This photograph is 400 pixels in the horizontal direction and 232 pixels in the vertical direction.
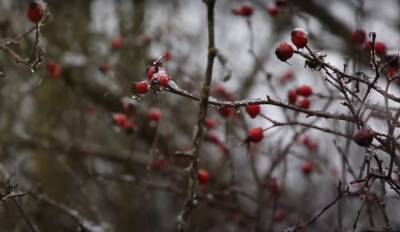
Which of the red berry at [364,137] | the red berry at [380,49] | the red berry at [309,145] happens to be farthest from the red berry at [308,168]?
the red berry at [364,137]

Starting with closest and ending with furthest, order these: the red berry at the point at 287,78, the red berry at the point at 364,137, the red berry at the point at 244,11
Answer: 1. the red berry at the point at 364,137
2. the red berry at the point at 244,11
3. the red berry at the point at 287,78

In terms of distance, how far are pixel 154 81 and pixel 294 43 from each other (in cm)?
50

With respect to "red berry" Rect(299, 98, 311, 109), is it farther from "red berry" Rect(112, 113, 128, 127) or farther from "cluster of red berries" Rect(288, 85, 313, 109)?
"red berry" Rect(112, 113, 128, 127)

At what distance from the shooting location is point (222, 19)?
22.3ft

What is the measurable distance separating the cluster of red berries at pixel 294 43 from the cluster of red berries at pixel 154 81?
1.30 feet

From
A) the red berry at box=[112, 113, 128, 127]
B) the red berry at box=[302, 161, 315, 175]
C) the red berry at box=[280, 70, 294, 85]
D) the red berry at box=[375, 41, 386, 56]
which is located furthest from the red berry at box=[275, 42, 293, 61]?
the red berry at box=[280, 70, 294, 85]

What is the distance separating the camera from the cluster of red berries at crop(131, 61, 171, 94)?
1.75m

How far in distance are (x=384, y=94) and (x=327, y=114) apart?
19 centimetres

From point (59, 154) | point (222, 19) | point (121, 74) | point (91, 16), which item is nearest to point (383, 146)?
point (59, 154)

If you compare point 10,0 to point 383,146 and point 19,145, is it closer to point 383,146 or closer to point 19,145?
point 19,145

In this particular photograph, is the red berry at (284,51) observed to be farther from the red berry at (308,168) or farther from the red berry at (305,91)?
the red berry at (308,168)

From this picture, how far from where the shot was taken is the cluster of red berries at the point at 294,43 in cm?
181

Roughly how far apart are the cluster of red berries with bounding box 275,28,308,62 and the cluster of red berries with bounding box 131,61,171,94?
397 millimetres

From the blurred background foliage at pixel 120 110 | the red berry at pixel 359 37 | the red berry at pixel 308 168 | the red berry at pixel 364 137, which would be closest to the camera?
the red berry at pixel 364 137
